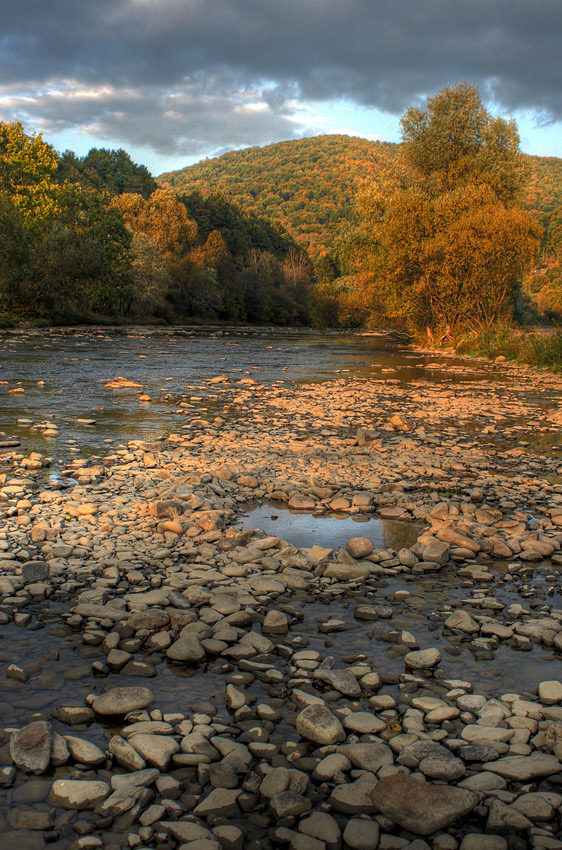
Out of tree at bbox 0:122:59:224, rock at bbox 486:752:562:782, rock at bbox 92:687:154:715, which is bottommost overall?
rock at bbox 486:752:562:782

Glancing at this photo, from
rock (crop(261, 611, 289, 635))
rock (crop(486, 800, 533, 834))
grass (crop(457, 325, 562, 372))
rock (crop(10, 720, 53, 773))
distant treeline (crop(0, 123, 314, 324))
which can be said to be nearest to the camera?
rock (crop(486, 800, 533, 834))

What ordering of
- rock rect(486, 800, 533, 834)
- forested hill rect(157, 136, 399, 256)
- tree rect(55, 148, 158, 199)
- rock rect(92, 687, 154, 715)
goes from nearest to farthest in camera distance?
rock rect(486, 800, 533, 834), rock rect(92, 687, 154, 715), tree rect(55, 148, 158, 199), forested hill rect(157, 136, 399, 256)

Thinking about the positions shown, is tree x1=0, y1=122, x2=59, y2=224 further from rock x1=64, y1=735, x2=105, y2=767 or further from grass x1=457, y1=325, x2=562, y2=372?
rock x1=64, y1=735, x2=105, y2=767

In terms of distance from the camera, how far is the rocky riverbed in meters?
2.61

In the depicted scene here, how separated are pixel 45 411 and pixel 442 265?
84.5 feet

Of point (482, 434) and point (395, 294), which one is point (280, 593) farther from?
point (395, 294)

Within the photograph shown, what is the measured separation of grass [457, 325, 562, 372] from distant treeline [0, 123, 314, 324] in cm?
2998

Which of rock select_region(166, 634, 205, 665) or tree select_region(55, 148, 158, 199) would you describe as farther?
tree select_region(55, 148, 158, 199)

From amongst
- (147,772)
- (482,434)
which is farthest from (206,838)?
(482,434)

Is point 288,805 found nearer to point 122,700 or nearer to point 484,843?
point 484,843

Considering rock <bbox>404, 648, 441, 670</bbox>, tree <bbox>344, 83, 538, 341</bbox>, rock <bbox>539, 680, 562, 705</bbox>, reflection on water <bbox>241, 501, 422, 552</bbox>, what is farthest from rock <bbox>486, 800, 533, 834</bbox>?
tree <bbox>344, 83, 538, 341</bbox>

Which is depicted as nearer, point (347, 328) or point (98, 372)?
point (98, 372)

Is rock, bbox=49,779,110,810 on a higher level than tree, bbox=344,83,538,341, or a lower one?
lower

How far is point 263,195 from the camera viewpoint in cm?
16525
